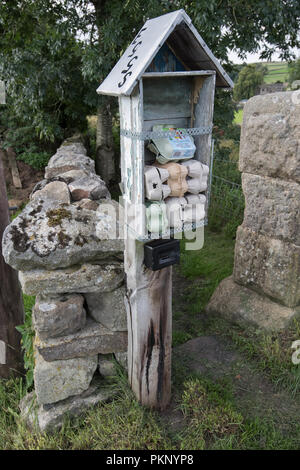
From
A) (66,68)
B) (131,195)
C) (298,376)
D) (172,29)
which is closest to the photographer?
(172,29)

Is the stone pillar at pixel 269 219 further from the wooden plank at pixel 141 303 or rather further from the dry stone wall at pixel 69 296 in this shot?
the dry stone wall at pixel 69 296

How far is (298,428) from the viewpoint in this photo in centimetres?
273

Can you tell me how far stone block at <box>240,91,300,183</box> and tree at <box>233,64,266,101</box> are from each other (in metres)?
9.95

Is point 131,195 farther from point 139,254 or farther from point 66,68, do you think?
point 66,68

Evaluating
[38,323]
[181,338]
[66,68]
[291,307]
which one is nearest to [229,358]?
[181,338]

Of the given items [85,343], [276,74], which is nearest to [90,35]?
[85,343]

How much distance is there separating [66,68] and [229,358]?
520 cm

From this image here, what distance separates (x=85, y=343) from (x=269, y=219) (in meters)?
2.21

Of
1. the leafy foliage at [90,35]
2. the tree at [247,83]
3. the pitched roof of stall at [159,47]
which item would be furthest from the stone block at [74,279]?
the tree at [247,83]

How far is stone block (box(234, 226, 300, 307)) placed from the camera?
3.69 meters

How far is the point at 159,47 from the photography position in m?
1.95

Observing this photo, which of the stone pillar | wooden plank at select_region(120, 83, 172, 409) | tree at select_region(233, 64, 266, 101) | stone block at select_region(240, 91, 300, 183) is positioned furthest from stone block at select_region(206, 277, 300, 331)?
tree at select_region(233, 64, 266, 101)

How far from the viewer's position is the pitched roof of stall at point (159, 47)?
1948 mm
